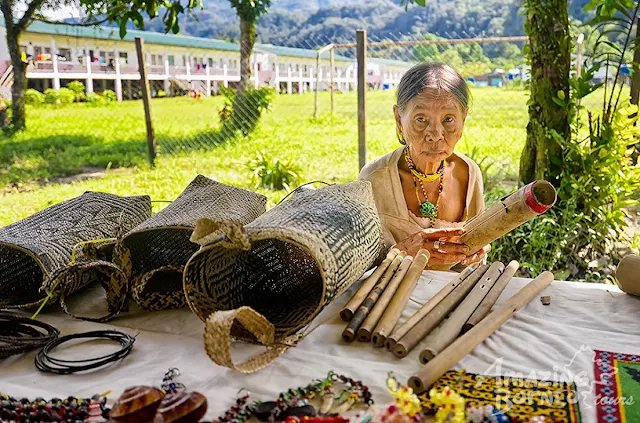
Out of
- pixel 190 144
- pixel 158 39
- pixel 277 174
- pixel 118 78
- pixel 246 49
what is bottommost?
pixel 277 174

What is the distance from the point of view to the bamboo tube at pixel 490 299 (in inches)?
50.6

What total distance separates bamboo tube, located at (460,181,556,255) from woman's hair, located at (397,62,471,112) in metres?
0.45

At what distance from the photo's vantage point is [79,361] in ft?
3.87

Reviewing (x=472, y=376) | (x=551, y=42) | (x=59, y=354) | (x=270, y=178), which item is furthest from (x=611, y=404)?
(x=270, y=178)

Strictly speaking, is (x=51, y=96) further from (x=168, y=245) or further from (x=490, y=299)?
(x=490, y=299)

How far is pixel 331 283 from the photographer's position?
48.4 inches

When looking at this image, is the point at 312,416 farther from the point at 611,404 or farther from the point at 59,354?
the point at 59,354

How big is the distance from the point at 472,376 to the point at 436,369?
0.08 m

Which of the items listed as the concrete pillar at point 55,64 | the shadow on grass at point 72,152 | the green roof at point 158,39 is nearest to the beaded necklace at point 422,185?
the green roof at point 158,39

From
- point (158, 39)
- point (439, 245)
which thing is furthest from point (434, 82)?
point (158, 39)

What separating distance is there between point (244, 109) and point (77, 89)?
3.10 meters

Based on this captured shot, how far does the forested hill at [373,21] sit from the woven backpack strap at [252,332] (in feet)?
17.0

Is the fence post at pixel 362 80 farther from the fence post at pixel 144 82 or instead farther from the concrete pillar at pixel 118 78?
the concrete pillar at pixel 118 78

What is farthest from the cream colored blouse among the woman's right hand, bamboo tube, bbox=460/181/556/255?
bamboo tube, bbox=460/181/556/255
